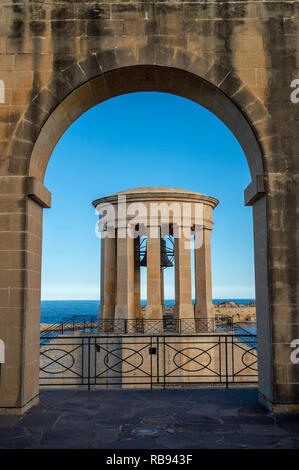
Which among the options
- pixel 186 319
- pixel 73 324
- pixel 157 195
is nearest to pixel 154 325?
pixel 186 319

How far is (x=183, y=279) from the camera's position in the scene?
2372 cm

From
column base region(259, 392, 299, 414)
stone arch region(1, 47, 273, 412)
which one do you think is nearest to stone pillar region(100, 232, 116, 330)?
stone arch region(1, 47, 273, 412)

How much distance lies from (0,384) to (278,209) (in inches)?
219

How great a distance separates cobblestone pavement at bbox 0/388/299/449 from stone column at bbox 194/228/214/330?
16022 mm

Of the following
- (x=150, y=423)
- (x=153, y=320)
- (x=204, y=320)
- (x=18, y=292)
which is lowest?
(x=150, y=423)

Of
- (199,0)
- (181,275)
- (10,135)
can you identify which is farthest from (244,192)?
(181,275)

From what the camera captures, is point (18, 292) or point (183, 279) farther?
point (183, 279)

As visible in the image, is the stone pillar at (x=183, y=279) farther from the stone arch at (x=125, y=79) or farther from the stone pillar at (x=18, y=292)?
the stone pillar at (x=18, y=292)

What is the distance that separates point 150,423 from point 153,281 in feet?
54.6

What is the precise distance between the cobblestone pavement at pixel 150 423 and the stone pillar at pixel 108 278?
15.9 meters

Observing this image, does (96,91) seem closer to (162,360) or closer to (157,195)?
(157,195)

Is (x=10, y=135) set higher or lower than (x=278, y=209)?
higher
